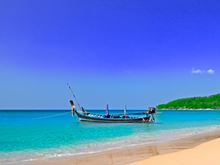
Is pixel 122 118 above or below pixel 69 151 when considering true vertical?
above

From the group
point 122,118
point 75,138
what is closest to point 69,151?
point 75,138

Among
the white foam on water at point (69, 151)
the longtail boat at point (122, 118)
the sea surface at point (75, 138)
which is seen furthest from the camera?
the longtail boat at point (122, 118)

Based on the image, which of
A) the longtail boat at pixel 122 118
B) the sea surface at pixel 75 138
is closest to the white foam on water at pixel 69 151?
the sea surface at pixel 75 138

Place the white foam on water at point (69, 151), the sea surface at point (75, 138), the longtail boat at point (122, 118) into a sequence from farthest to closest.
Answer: the longtail boat at point (122, 118) → the sea surface at point (75, 138) → the white foam on water at point (69, 151)

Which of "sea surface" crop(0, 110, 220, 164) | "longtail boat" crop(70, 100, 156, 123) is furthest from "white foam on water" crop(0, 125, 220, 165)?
"longtail boat" crop(70, 100, 156, 123)

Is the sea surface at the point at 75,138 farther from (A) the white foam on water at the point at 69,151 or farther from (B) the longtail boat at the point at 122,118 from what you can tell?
(B) the longtail boat at the point at 122,118

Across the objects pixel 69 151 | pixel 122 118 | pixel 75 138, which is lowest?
pixel 69 151

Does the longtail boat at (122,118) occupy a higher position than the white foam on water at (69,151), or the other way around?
the longtail boat at (122,118)

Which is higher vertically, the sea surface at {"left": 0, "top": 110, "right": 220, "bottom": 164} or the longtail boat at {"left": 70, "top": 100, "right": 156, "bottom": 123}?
the longtail boat at {"left": 70, "top": 100, "right": 156, "bottom": 123}

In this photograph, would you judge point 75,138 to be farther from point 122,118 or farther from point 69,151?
point 122,118

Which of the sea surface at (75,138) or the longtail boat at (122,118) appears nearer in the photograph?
the sea surface at (75,138)

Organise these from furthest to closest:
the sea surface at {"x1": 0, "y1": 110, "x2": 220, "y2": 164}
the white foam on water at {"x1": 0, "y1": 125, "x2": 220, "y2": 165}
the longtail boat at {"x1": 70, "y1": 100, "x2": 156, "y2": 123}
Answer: the longtail boat at {"x1": 70, "y1": 100, "x2": 156, "y2": 123}, the sea surface at {"x1": 0, "y1": 110, "x2": 220, "y2": 164}, the white foam on water at {"x1": 0, "y1": 125, "x2": 220, "y2": 165}

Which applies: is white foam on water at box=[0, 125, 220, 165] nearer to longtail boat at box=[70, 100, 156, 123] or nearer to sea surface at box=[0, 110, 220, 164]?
sea surface at box=[0, 110, 220, 164]

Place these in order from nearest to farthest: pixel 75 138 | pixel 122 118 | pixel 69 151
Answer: pixel 69 151
pixel 75 138
pixel 122 118
